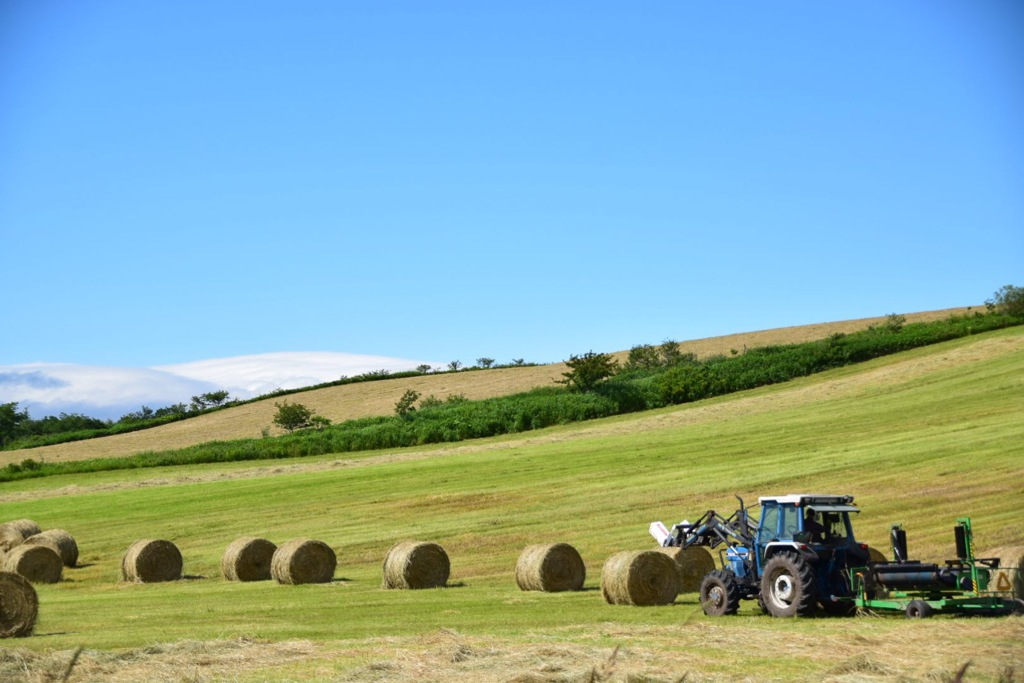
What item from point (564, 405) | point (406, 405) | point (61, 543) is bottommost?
point (61, 543)

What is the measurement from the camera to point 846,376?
54.2 m

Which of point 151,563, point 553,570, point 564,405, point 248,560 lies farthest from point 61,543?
point 564,405

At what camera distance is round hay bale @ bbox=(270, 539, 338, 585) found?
2411cm

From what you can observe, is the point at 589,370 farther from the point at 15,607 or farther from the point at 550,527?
the point at 15,607

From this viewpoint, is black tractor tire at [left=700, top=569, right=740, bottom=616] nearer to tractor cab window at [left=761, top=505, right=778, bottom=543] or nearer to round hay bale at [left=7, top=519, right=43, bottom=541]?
tractor cab window at [left=761, top=505, right=778, bottom=543]

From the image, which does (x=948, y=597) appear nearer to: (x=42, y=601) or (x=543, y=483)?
(x=42, y=601)

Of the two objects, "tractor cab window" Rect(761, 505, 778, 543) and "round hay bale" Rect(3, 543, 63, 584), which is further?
"round hay bale" Rect(3, 543, 63, 584)

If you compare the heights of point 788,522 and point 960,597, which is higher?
point 788,522

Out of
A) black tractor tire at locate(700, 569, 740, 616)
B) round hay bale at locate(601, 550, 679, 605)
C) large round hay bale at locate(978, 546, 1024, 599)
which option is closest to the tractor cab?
black tractor tire at locate(700, 569, 740, 616)

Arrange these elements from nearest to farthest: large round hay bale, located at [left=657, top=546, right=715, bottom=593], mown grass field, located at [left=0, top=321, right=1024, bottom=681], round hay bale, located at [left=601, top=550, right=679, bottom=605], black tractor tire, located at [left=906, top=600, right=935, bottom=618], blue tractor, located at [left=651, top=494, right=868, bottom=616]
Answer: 1. mown grass field, located at [left=0, top=321, right=1024, bottom=681]
2. black tractor tire, located at [left=906, top=600, right=935, bottom=618]
3. blue tractor, located at [left=651, top=494, right=868, bottom=616]
4. round hay bale, located at [left=601, top=550, right=679, bottom=605]
5. large round hay bale, located at [left=657, top=546, right=715, bottom=593]

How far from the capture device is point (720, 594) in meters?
16.8

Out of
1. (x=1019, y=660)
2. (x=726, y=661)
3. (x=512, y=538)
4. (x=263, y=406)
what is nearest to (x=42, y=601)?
(x=512, y=538)

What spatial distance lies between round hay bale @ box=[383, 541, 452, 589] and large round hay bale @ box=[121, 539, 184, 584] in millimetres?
6209

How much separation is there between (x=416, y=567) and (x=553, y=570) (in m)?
2.85
